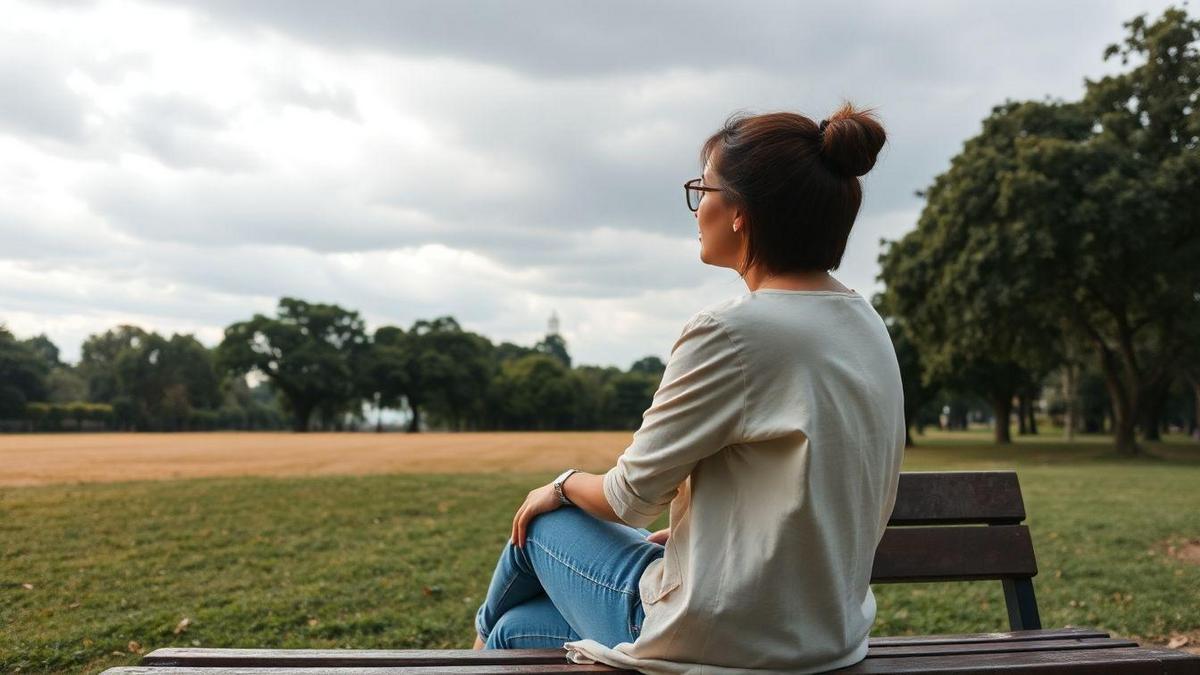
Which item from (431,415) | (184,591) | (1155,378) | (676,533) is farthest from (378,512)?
(431,415)

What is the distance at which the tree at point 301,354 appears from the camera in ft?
260

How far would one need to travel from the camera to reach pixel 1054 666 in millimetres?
2131

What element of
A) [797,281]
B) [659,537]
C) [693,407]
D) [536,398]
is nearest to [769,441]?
[693,407]

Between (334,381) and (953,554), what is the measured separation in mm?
82454

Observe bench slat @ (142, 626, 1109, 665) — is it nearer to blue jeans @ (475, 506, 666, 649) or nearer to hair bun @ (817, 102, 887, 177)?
blue jeans @ (475, 506, 666, 649)

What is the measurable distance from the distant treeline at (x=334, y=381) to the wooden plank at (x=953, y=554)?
191 ft

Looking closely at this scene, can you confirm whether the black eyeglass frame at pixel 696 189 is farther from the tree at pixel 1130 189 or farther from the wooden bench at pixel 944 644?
the tree at pixel 1130 189

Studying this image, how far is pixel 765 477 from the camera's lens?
1953 mm

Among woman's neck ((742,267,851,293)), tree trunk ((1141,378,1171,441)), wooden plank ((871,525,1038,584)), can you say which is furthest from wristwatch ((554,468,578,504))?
tree trunk ((1141,378,1171,441))

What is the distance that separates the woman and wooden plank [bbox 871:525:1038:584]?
87cm

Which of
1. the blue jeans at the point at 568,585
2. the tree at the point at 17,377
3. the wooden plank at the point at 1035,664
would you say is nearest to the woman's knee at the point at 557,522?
the blue jeans at the point at 568,585

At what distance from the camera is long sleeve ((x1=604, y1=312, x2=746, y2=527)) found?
1.89 meters

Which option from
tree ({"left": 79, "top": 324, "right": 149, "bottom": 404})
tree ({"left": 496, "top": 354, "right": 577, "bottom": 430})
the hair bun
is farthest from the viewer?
tree ({"left": 496, "top": 354, "right": 577, "bottom": 430})

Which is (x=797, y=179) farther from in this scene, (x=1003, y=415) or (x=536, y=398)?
(x=536, y=398)
